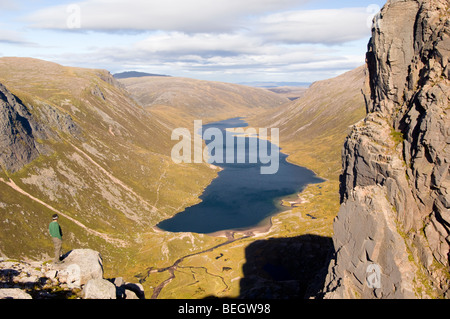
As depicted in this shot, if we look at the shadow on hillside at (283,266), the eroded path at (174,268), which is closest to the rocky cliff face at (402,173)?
the shadow on hillside at (283,266)

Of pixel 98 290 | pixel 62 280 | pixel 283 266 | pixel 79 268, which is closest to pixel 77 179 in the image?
pixel 283 266

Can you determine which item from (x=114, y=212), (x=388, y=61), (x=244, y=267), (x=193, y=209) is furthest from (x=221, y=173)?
(x=388, y=61)

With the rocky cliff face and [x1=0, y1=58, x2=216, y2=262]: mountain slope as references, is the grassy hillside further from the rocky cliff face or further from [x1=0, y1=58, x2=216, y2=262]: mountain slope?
the rocky cliff face

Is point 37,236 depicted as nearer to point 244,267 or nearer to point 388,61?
point 244,267

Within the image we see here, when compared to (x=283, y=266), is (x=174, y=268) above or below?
below

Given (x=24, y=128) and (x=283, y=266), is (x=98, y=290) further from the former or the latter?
(x=24, y=128)

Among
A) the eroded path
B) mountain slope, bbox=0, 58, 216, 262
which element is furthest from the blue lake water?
mountain slope, bbox=0, 58, 216, 262
